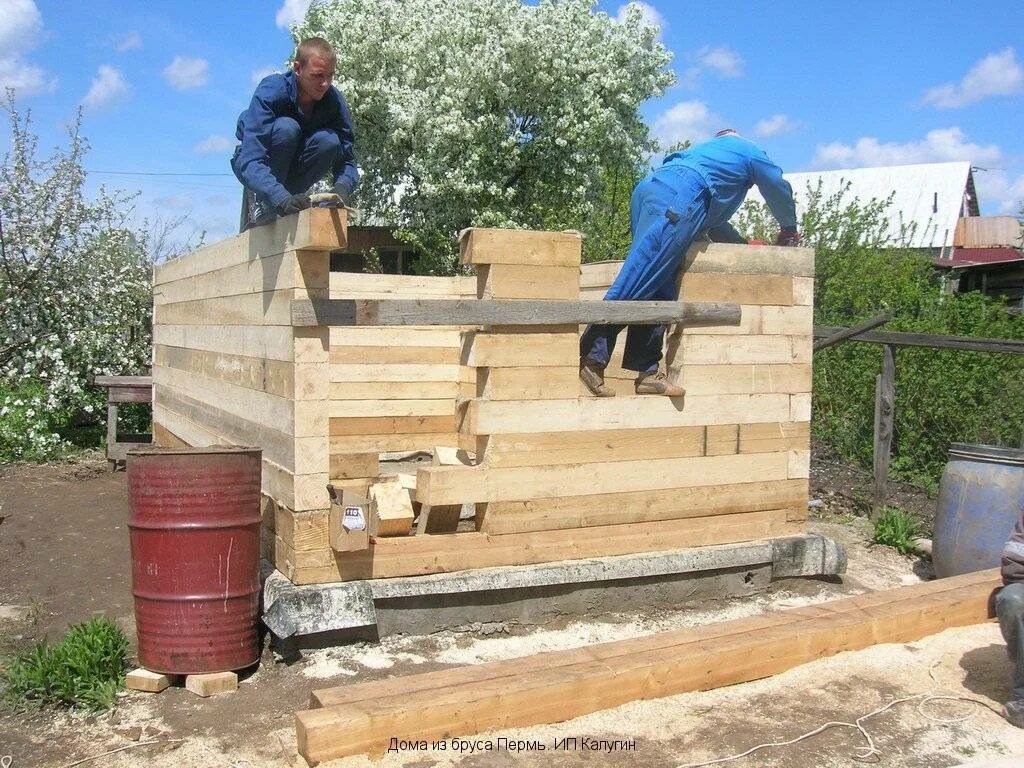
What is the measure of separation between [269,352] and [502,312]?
46.5 inches

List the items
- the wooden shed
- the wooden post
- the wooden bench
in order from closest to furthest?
the wooden shed
the wooden post
the wooden bench

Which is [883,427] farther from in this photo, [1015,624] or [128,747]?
[128,747]

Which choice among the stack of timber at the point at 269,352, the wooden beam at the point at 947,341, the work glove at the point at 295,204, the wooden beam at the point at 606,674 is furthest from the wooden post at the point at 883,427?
the work glove at the point at 295,204

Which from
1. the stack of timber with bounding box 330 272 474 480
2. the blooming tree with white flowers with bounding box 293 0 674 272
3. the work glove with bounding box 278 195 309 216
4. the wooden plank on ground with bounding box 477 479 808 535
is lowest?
the wooden plank on ground with bounding box 477 479 808 535

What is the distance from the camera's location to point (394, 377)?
6.89m

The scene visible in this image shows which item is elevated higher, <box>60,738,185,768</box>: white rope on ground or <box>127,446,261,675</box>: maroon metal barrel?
<box>127,446,261,675</box>: maroon metal barrel

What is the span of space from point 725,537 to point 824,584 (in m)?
0.82

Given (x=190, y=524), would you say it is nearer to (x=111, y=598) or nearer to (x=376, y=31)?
(x=111, y=598)

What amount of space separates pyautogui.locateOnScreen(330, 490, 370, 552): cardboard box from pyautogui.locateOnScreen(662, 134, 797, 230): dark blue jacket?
8.76 feet

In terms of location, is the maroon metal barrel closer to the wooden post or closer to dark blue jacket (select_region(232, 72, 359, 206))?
dark blue jacket (select_region(232, 72, 359, 206))

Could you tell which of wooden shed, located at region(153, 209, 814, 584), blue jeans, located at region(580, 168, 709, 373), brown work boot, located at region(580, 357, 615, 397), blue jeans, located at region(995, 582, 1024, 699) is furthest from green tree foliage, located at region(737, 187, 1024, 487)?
blue jeans, located at region(995, 582, 1024, 699)

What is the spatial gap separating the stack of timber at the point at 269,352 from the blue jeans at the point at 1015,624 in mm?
2963

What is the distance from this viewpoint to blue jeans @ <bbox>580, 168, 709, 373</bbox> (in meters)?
5.46

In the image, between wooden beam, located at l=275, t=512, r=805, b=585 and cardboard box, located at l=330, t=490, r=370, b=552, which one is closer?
cardboard box, located at l=330, t=490, r=370, b=552
